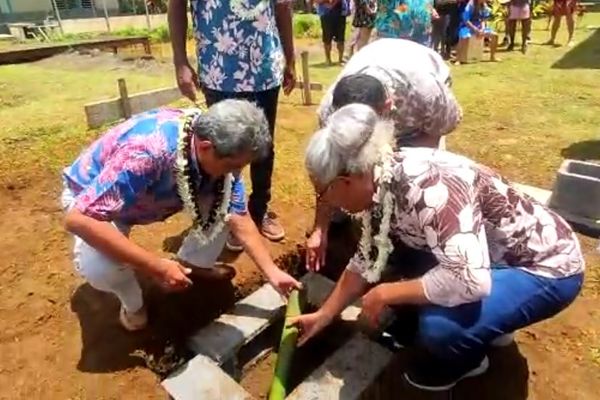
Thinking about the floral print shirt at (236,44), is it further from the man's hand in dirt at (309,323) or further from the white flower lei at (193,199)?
the man's hand in dirt at (309,323)

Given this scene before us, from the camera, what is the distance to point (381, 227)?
1.98 meters

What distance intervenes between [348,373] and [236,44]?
177 centimetres

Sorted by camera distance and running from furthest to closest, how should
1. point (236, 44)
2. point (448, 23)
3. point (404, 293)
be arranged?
point (448, 23) < point (236, 44) < point (404, 293)

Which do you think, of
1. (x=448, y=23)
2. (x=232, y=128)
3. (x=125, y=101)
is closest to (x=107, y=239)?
(x=232, y=128)

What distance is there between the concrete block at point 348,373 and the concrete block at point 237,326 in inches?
15.8

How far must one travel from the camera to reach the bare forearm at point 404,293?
6.28ft

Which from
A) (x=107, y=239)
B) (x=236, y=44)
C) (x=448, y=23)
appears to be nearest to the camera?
(x=107, y=239)

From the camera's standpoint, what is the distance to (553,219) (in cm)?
208

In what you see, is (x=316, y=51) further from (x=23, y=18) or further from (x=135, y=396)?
(x=23, y=18)

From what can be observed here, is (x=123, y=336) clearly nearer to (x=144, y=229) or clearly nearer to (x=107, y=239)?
(x=107, y=239)

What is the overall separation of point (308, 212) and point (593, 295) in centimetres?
181

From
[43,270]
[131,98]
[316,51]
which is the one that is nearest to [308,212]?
[43,270]

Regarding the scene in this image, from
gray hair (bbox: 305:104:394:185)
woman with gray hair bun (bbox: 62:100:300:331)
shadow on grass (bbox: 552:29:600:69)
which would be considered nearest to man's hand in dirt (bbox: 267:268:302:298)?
woman with gray hair bun (bbox: 62:100:300:331)

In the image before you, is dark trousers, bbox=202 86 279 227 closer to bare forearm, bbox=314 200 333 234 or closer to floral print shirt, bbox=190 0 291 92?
floral print shirt, bbox=190 0 291 92
